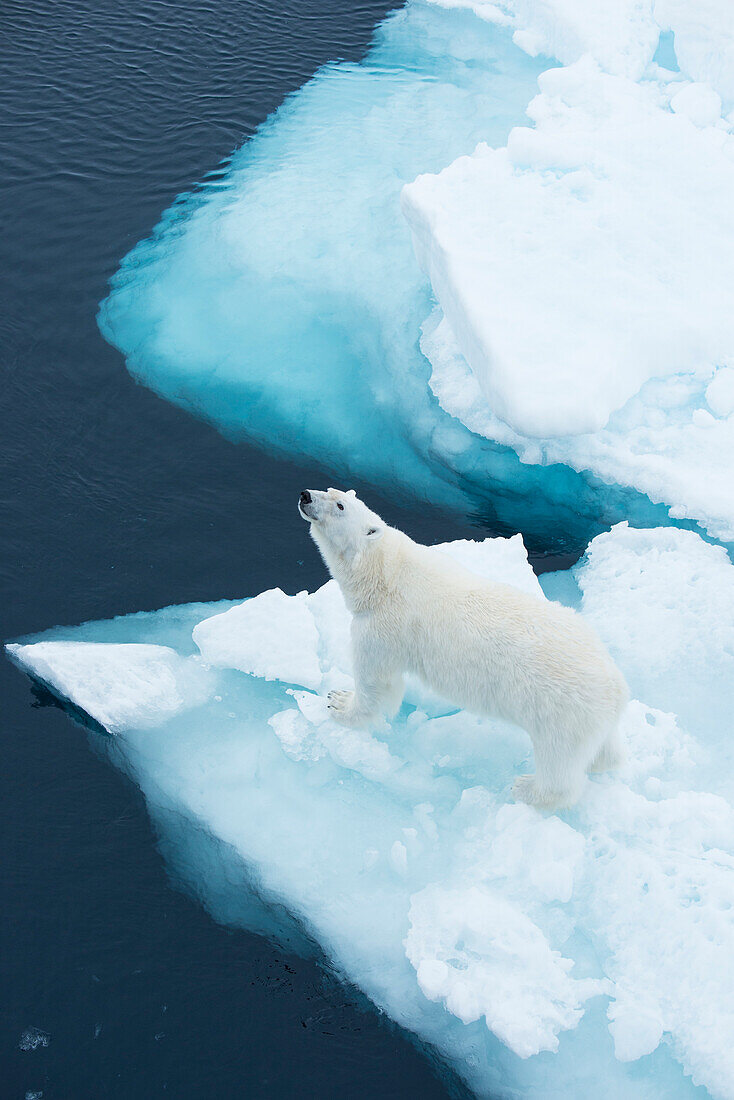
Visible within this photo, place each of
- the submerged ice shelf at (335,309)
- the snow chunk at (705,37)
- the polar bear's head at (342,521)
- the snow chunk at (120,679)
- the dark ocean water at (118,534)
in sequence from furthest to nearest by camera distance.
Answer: the snow chunk at (705,37) → the submerged ice shelf at (335,309) → the snow chunk at (120,679) → the polar bear's head at (342,521) → the dark ocean water at (118,534)

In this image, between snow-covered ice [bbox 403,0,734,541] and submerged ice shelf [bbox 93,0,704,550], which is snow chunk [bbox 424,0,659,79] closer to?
submerged ice shelf [bbox 93,0,704,550]

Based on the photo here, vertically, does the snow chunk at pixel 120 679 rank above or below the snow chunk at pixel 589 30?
below

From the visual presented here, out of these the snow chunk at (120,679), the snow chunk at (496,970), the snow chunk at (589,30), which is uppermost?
the snow chunk at (589,30)

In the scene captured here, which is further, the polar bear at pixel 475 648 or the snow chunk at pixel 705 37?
the snow chunk at pixel 705 37

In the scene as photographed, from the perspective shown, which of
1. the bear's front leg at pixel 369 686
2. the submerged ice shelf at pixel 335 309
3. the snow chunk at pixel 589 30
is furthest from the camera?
the snow chunk at pixel 589 30

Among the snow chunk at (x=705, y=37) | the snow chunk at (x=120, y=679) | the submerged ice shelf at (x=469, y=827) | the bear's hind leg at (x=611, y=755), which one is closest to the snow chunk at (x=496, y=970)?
the submerged ice shelf at (x=469, y=827)

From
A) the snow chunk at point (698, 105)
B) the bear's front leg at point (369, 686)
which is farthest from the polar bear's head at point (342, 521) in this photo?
the snow chunk at point (698, 105)

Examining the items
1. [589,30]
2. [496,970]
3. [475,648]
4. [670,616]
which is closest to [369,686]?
[475,648]

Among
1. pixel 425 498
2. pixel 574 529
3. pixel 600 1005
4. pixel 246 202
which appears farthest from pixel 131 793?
pixel 246 202

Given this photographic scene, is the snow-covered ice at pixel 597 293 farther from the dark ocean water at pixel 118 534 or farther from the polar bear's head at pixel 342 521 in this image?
the polar bear's head at pixel 342 521
